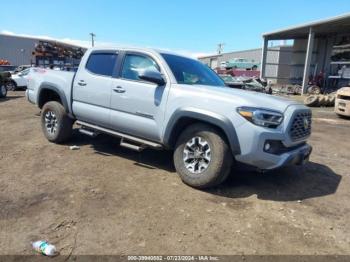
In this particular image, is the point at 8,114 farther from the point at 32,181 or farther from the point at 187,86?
the point at 187,86

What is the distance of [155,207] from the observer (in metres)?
4.12

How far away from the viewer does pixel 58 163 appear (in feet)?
18.5

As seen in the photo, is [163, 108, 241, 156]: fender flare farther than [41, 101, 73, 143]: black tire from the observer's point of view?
No

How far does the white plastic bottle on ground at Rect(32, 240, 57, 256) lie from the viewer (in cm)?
309

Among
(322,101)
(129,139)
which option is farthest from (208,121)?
(322,101)

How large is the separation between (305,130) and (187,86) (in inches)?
70.5

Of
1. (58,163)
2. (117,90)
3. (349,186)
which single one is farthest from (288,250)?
(58,163)

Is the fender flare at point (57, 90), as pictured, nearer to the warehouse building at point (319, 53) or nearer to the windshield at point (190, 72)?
the windshield at point (190, 72)

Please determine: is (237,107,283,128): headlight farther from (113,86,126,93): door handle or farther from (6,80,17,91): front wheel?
(6,80,17,91): front wheel

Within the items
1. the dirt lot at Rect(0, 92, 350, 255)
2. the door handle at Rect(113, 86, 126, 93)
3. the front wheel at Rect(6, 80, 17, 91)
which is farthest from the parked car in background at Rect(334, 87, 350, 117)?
the front wheel at Rect(6, 80, 17, 91)

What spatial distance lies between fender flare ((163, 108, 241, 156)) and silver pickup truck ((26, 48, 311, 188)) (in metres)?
0.01

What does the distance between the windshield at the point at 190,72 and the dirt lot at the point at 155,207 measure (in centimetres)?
149

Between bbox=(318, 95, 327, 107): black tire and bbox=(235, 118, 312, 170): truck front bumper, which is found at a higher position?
bbox=(235, 118, 312, 170): truck front bumper

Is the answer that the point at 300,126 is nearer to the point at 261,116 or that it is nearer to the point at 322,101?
the point at 261,116
